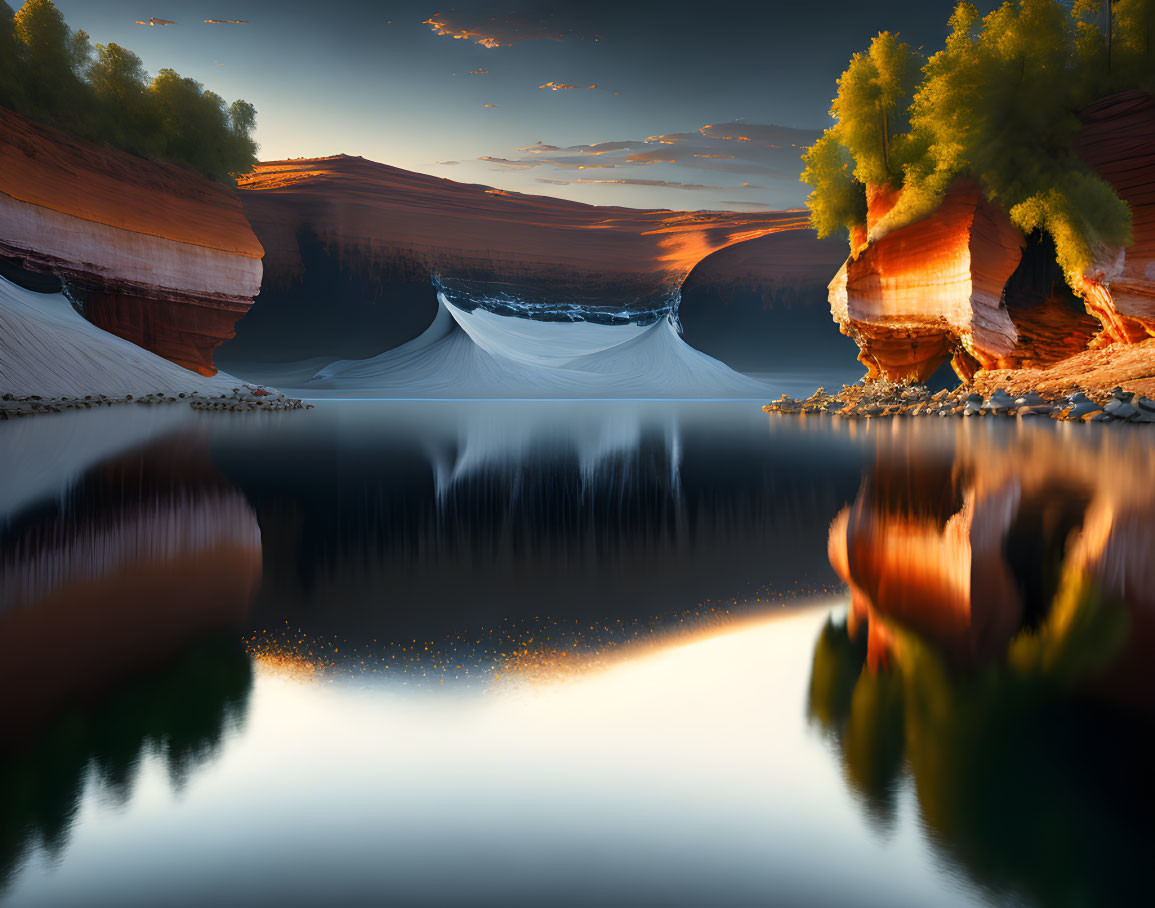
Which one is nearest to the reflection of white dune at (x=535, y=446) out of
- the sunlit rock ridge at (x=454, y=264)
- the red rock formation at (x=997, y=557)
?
the red rock formation at (x=997, y=557)

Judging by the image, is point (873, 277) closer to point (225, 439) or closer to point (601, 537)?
point (225, 439)

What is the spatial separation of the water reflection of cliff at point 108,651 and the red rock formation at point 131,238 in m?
15.4

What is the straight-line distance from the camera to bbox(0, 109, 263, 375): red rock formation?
16188 mm

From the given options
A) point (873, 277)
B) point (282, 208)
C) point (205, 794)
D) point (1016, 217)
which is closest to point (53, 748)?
point (205, 794)

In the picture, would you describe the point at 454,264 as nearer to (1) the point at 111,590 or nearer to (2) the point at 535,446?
(2) the point at 535,446

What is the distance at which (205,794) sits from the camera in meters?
1.37

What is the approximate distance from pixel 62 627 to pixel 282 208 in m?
34.4

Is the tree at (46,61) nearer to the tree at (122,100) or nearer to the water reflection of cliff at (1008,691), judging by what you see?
the tree at (122,100)

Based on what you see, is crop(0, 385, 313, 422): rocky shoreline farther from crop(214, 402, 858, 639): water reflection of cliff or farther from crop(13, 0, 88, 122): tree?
crop(13, 0, 88, 122): tree

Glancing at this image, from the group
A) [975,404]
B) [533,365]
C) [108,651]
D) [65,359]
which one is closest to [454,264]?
[533,365]

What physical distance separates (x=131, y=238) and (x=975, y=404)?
1820cm

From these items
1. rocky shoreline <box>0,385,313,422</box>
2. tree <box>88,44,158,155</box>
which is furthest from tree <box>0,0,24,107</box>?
rocky shoreline <box>0,385,313,422</box>

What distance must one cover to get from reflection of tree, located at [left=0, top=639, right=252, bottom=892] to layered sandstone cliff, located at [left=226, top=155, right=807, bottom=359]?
32.7 meters

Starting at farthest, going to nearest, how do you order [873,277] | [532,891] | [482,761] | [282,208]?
[282,208] < [873,277] < [482,761] < [532,891]
